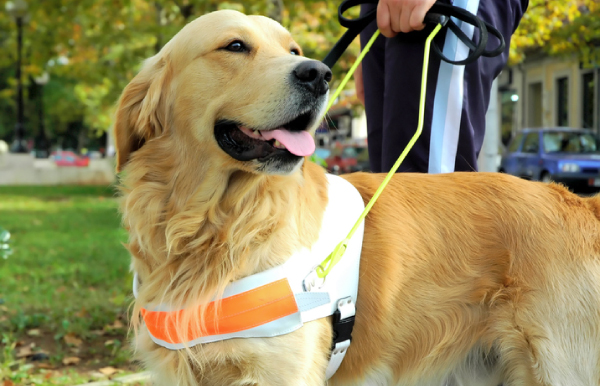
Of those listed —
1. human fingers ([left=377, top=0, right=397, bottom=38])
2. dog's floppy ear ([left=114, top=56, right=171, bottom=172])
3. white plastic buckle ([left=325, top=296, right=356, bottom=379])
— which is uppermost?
human fingers ([left=377, top=0, right=397, bottom=38])

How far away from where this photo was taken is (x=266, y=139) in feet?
7.68

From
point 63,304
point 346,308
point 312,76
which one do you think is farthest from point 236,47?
point 63,304

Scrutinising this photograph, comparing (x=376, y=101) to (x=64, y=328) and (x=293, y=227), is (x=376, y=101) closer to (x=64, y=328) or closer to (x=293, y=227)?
(x=293, y=227)

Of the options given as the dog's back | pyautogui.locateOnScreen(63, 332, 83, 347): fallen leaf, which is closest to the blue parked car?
pyautogui.locateOnScreen(63, 332, 83, 347): fallen leaf

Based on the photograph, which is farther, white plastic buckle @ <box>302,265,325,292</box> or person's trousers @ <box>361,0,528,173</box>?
person's trousers @ <box>361,0,528,173</box>

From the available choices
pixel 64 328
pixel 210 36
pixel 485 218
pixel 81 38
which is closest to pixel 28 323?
pixel 64 328

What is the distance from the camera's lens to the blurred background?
183 inches

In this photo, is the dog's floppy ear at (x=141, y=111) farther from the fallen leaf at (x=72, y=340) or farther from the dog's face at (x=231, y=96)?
the fallen leaf at (x=72, y=340)

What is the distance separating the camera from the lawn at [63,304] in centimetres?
413

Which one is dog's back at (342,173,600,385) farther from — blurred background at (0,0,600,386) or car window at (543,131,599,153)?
car window at (543,131,599,153)

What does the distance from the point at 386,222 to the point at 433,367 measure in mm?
605

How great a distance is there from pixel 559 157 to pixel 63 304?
14458 millimetres

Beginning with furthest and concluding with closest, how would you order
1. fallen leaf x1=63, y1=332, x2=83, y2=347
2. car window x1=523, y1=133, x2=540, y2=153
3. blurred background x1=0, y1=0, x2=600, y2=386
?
car window x1=523, y1=133, x2=540, y2=153, blurred background x1=0, y1=0, x2=600, y2=386, fallen leaf x1=63, y1=332, x2=83, y2=347

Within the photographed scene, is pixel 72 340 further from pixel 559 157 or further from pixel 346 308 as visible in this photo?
pixel 559 157
